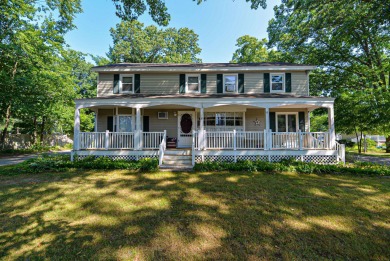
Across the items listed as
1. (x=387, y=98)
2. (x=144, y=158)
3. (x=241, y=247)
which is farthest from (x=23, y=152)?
(x=387, y=98)

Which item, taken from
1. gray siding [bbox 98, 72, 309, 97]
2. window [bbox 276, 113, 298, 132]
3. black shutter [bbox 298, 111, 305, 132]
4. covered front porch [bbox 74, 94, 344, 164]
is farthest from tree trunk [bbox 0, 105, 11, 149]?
black shutter [bbox 298, 111, 305, 132]

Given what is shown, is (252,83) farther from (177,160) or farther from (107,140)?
(107,140)

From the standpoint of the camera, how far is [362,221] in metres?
3.79

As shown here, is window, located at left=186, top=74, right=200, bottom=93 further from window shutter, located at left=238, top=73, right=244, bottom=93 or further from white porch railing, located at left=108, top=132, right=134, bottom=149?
white porch railing, located at left=108, top=132, right=134, bottom=149

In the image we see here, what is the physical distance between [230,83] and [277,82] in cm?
291

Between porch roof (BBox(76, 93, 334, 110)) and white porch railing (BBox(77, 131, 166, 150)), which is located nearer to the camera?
porch roof (BBox(76, 93, 334, 110))

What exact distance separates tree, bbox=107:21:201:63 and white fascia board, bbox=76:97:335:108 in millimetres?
17911

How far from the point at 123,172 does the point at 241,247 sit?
6035mm

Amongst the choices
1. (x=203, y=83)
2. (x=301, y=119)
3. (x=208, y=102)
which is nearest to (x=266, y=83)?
(x=301, y=119)

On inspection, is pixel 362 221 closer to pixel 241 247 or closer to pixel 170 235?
pixel 241 247

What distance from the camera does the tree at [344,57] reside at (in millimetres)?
11773

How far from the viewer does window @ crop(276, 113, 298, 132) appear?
1140cm

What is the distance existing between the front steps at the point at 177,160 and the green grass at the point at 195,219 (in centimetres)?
168

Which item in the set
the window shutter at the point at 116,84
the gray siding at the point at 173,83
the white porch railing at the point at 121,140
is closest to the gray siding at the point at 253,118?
the gray siding at the point at 173,83
